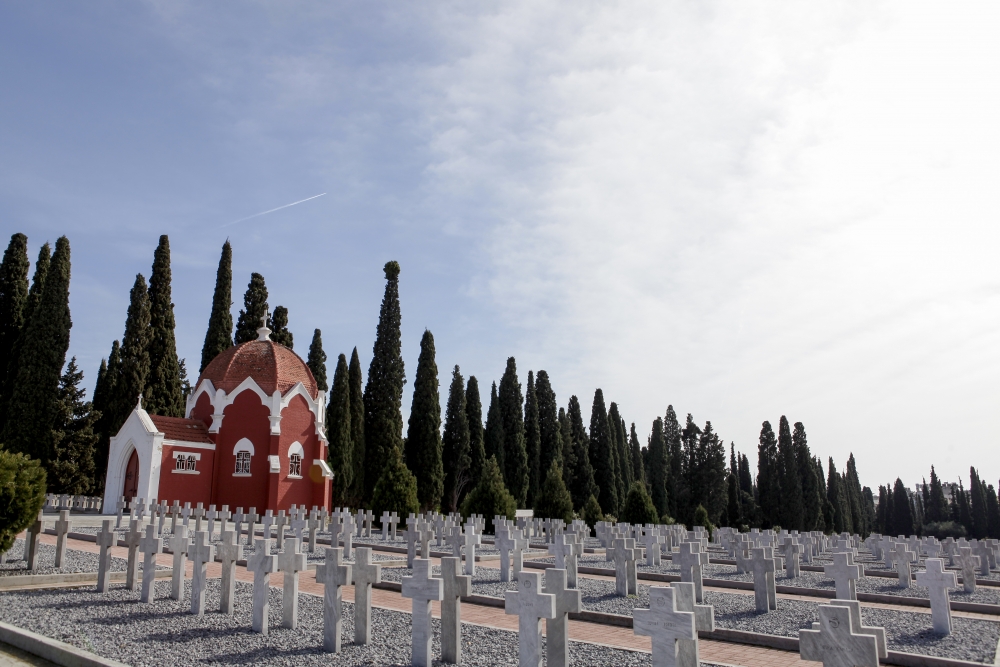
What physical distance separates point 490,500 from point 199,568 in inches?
759

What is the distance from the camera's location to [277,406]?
29.5m

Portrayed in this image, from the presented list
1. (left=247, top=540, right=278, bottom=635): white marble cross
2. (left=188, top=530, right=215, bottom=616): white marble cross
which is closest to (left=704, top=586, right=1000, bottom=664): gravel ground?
(left=247, top=540, right=278, bottom=635): white marble cross

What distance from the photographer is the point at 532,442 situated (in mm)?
47688

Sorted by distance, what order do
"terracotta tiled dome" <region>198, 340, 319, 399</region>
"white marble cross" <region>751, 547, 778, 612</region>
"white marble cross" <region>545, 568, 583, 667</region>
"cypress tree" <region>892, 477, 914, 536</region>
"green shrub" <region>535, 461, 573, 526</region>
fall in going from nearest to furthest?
"white marble cross" <region>545, 568, 583, 667</region>
"white marble cross" <region>751, 547, 778, 612</region>
"green shrub" <region>535, 461, 573, 526</region>
"terracotta tiled dome" <region>198, 340, 319, 399</region>
"cypress tree" <region>892, 477, 914, 536</region>

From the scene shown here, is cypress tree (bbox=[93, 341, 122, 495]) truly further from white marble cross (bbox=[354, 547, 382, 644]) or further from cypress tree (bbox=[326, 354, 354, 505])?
white marble cross (bbox=[354, 547, 382, 644])

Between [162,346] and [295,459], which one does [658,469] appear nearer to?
[295,459]

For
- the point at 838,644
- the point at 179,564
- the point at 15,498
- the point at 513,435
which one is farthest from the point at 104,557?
the point at 513,435

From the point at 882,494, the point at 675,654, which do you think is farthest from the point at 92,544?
the point at 882,494

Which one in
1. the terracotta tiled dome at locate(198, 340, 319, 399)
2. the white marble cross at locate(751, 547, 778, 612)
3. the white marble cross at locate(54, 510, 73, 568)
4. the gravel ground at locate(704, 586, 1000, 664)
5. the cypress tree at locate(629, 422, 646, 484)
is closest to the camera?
the gravel ground at locate(704, 586, 1000, 664)

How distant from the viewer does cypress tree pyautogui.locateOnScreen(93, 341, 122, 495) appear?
36259 mm

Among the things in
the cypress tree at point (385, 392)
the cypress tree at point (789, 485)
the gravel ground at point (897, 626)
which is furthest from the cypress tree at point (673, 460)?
the gravel ground at point (897, 626)

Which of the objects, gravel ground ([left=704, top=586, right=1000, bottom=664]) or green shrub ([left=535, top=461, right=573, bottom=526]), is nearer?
gravel ground ([left=704, top=586, right=1000, bottom=664])

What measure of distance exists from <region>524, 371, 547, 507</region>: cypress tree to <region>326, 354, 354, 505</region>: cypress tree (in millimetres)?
12756

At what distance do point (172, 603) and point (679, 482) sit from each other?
60120 mm
